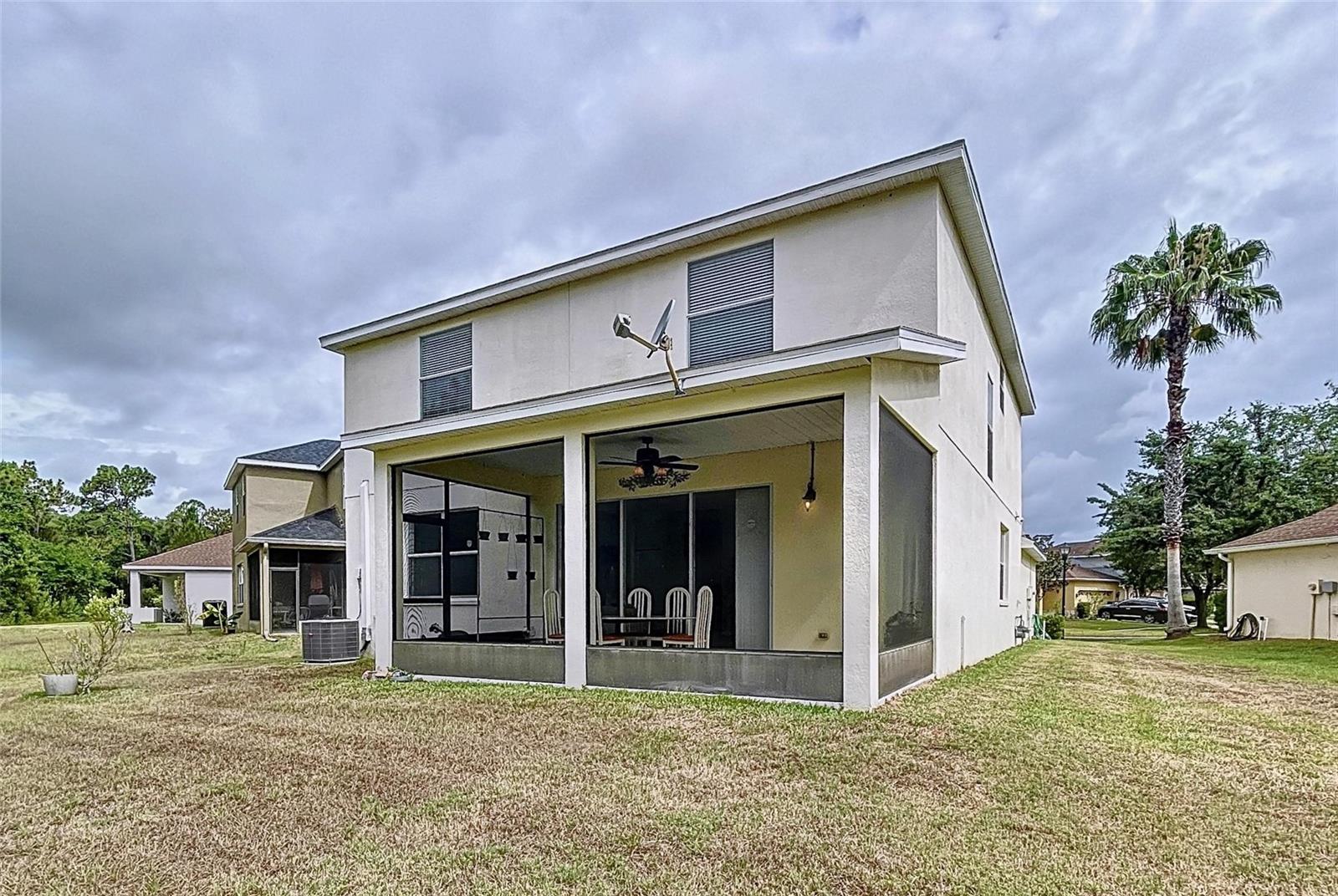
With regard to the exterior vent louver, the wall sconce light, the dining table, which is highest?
the wall sconce light

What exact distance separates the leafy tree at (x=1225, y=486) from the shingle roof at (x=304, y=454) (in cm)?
2499

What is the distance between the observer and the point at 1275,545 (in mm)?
17328

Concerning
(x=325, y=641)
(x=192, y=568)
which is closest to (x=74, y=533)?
(x=192, y=568)

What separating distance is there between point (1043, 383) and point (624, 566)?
4340 cm

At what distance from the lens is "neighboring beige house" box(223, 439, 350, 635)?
66.2 ft

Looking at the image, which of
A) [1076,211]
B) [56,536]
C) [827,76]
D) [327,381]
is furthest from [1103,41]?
[56,536]

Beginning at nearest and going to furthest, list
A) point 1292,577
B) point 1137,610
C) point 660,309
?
1. point 660,309
2. point 1292,577
3. point 1137,610

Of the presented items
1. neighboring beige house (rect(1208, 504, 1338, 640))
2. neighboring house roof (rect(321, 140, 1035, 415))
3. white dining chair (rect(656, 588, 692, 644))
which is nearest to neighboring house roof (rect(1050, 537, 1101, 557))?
neighboring beige house (rect(1208, 504, 1338, 640))

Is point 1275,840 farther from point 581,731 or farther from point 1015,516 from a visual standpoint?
point 1015,516

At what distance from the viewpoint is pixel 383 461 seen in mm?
9867

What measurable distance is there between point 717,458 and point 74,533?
4809 centimetres

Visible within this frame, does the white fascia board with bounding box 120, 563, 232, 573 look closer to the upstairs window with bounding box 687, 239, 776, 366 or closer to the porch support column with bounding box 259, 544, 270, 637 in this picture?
the porch support column with bounding box 259, 544, 270, 637

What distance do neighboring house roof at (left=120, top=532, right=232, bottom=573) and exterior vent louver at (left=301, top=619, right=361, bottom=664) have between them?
835 inches

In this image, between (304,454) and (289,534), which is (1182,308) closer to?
(289,534)
